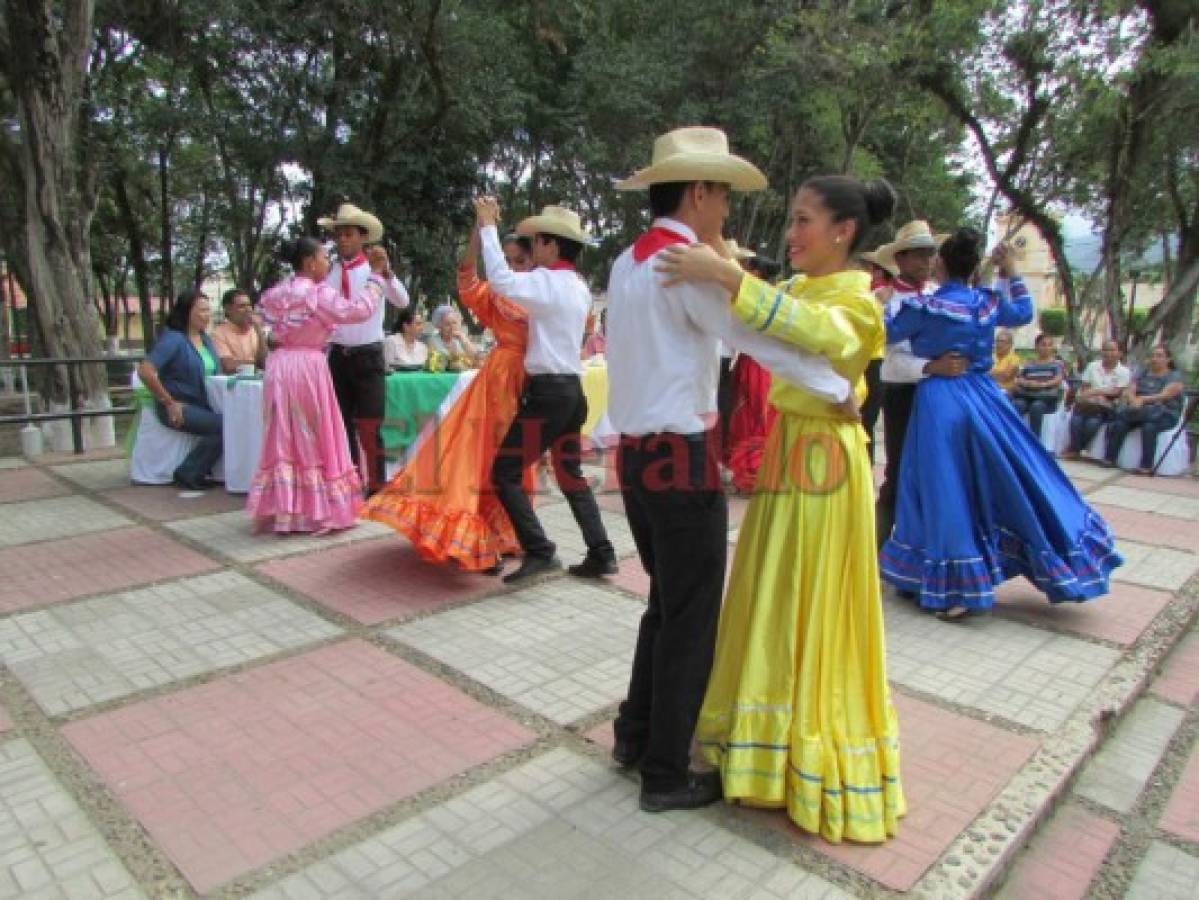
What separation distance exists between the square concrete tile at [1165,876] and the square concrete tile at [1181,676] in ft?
3.97

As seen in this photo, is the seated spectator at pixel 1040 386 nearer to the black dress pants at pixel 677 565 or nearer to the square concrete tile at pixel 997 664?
the square concrete tile at pixel 997 664

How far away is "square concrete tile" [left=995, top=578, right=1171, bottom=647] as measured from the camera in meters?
4.20

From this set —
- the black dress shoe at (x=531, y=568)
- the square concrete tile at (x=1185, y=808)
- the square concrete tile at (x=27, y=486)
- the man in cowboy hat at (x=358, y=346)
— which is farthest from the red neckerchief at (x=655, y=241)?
the square concrete tile at (x=27, y=486)

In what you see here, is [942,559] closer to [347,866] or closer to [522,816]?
[522,816]

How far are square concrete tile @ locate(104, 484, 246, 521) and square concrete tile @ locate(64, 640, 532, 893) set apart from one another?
3.01m

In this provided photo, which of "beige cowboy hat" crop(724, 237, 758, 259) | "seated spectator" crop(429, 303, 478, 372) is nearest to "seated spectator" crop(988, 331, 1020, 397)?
"seated spectator" crop(429, 303, 478, 372)

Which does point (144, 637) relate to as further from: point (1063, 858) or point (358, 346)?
point (1063, 858)

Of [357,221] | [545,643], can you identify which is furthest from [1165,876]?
[357,221]

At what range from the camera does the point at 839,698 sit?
2455mm

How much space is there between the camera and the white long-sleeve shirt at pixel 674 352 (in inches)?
87.9

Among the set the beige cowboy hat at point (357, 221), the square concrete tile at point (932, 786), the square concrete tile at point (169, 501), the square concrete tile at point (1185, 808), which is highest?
the beige cowboy hat at point (357, 221)

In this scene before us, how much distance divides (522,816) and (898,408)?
9.90 ft

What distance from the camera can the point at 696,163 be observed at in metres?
2.29

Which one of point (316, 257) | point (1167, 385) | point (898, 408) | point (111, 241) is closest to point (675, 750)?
point (898, 408)
